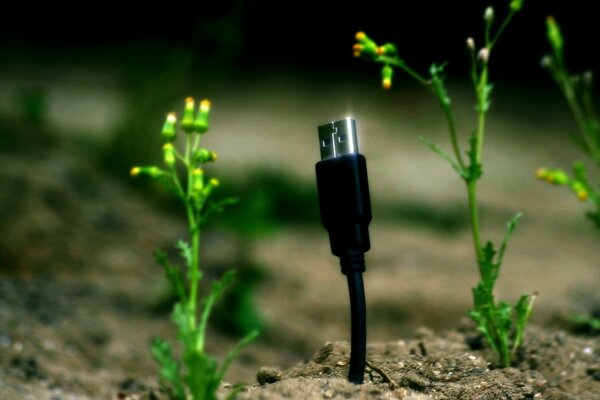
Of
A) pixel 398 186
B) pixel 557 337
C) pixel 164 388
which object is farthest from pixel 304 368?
pixel 398 186

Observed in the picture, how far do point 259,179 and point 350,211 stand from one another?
9.34 ft

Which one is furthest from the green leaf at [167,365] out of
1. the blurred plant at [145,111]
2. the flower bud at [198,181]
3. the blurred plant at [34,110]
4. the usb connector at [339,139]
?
the blurred plant at [34,110]

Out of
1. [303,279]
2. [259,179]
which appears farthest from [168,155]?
[259,179]

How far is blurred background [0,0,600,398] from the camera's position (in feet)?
6.98

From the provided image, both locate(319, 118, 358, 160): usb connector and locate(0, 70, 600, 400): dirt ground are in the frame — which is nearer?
locate(319, 118, 358, 160): usb connector

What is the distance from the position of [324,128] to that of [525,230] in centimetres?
290

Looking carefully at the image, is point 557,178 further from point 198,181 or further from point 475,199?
point 198,181

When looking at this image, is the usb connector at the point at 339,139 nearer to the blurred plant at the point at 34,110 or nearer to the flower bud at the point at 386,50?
the flower bud at the point at 386,50

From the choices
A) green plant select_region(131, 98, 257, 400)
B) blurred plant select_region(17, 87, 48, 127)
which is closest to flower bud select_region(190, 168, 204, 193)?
green plant select_region(131, 98, 257, 400)

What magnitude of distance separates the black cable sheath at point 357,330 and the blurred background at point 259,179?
651 mm

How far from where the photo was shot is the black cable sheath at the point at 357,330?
909 millimetres

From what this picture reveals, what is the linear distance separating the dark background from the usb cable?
4.50 m

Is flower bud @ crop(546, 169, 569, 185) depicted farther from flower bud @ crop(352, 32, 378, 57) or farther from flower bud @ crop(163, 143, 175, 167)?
flower bud @ crop(163, 143, 175, 167)

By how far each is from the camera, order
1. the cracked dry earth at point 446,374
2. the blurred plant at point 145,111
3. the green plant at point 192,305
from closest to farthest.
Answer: the green plant at point 192,305 < the cracked dry earth at point 446,374 < the blurred plant at point 145,111
